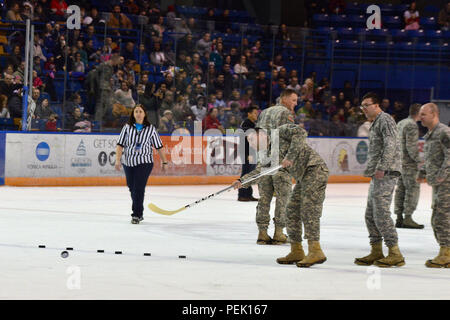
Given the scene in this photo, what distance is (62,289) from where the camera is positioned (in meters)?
5.88

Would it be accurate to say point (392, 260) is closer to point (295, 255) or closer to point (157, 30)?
point (295, 255)

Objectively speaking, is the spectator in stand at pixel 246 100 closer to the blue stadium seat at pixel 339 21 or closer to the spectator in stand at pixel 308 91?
the spectator in stand at pixel 308 91

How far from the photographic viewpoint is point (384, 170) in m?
7.35

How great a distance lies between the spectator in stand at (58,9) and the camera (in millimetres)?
17364

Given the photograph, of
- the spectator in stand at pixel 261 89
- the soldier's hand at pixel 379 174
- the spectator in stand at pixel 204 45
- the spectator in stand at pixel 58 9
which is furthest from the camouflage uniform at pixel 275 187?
the spectator in stand at pixel 261 89

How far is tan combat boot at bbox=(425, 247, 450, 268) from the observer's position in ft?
24.5

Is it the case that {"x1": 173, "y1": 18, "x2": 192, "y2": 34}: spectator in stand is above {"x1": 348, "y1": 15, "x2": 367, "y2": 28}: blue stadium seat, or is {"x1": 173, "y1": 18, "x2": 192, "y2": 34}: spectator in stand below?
below

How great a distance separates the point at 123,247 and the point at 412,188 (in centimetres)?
465

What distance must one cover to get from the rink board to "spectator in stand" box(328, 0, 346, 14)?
6676 mm

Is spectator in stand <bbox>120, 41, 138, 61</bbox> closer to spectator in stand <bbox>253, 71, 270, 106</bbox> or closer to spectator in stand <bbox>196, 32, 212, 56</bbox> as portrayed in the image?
spectator in stand <bbox>196, 32, 212, 56</bbox>

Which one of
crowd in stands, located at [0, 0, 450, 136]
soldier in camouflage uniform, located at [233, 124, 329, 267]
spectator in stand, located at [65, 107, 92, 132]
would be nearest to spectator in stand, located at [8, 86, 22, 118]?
crowd in stands, located at [0, 0, 450, 136]

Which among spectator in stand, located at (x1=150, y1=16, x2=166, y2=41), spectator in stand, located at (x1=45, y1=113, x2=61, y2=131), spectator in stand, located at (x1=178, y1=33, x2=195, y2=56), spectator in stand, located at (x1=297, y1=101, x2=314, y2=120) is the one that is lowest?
spectator in stand, located at (x1=45, y1=113, x2=61, y2=131)

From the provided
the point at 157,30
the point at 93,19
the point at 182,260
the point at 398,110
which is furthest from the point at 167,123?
the point at 182,260

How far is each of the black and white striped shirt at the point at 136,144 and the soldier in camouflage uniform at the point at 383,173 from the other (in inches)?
160
